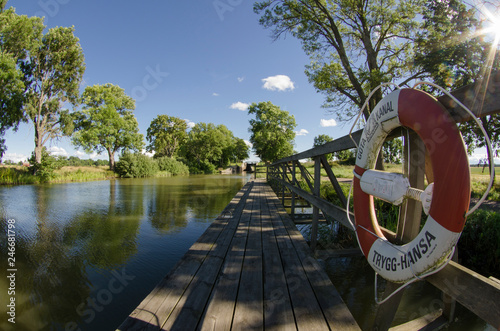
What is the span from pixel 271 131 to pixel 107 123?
60.3 ft

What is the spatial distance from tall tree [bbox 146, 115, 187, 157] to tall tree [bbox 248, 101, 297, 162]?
15912 millimetres

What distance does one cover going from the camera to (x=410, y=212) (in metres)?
1.30

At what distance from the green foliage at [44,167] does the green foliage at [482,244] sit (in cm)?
1971

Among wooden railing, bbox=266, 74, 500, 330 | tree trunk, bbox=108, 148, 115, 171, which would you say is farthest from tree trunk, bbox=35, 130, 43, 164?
wooden railing, bbox=266, 74, 500, 330

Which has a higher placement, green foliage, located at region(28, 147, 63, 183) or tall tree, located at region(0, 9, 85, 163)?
tall tree, located at region(0, 9, 85, 163)

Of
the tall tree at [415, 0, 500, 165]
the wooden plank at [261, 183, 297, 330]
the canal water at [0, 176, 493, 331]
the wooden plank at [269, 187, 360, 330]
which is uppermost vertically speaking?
the tall tree at [415, 0, 500, 165]

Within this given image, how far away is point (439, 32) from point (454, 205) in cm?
916

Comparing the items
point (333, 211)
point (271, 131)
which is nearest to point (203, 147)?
point (271, 131)

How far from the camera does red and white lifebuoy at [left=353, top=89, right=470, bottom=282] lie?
2.97ft

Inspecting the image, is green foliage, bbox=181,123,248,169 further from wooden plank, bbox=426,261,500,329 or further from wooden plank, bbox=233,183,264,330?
wooden plank, bbox=426,261,500,329

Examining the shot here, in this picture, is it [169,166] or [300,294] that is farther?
[169,166]

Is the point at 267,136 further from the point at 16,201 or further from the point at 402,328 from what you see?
the point at 402,328

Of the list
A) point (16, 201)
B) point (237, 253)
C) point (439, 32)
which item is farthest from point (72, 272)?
point (439, 32)

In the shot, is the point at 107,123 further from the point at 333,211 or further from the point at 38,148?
the point at 333,211
